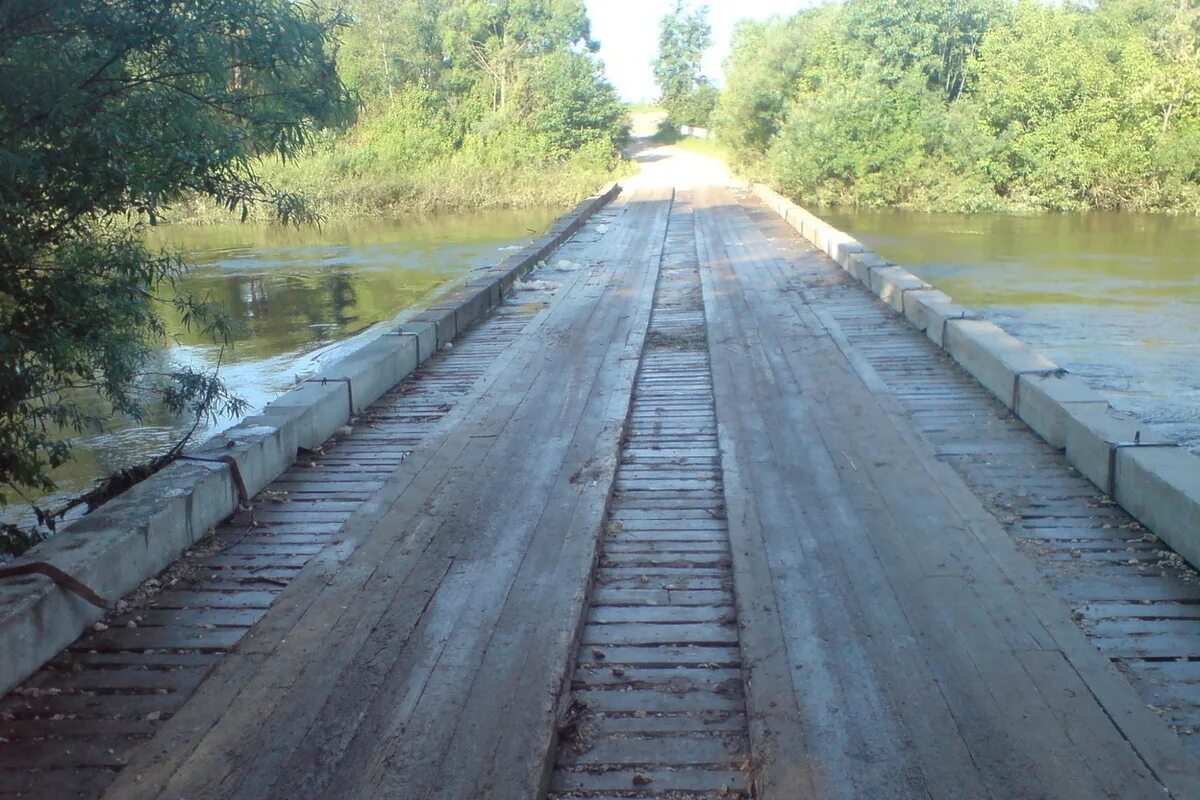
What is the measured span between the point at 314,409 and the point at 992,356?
13.7 feet

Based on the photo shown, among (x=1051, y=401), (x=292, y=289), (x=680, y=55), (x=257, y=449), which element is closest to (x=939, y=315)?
(x=1051, y=401)

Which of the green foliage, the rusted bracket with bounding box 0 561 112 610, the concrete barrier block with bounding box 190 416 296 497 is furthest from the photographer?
the green foliage

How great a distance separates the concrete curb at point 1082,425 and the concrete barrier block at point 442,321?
3845mm

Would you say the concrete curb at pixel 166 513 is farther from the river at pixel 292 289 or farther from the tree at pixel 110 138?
the river at pixel 292 289

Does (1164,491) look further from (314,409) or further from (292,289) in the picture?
(292,289)

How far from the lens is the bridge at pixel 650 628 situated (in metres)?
3.10

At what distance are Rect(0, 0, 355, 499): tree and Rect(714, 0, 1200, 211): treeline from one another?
22.8m

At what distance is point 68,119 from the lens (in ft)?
16.9

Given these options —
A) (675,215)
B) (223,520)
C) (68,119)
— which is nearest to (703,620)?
(223,520)

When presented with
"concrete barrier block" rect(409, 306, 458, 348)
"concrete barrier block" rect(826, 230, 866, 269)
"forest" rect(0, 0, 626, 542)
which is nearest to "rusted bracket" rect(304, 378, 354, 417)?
"forest" rect(0, 0, 626, 542)

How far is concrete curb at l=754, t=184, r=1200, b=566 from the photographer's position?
14.6 feet

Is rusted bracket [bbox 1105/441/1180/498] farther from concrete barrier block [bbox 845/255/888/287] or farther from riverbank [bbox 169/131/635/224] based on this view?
riverbank [bbox 169/131/635/224]

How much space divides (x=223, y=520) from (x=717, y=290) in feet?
25.3

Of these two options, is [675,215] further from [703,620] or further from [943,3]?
[703,620]
